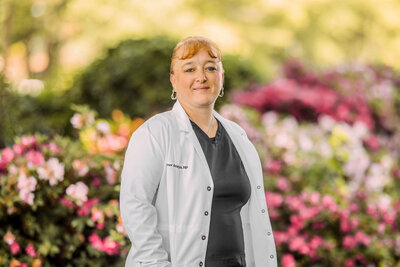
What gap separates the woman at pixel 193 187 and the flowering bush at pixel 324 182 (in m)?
2.10

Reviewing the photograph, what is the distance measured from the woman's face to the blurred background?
5.21ft

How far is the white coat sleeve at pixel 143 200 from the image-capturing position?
6.88 ft

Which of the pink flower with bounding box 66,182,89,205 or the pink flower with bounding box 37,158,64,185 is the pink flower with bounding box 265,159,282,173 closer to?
the pink flower with bounding box 66,182,89,205

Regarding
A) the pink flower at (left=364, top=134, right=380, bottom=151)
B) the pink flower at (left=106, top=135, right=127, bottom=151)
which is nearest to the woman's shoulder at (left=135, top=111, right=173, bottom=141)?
the pink flower at (left=106, top=135, right=127, bottom=151)

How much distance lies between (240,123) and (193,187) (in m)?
3.62

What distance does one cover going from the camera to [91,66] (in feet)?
28.1

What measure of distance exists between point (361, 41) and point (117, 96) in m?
Answer: 13.0

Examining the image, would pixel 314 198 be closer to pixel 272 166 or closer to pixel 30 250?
pixel 272 166

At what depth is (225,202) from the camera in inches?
90.0

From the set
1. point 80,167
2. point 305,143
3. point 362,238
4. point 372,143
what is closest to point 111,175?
point 80,167

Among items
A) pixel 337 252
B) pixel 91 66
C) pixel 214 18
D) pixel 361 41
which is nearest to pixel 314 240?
pixel 337 252

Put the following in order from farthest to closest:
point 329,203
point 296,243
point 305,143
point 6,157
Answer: point 305,143 → point 329,203 → point 296,243 → point 6,157

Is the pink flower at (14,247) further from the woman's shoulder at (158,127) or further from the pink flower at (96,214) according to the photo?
the woman's shoulder at (158,127)

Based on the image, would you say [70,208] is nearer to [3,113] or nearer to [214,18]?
[3,113]
